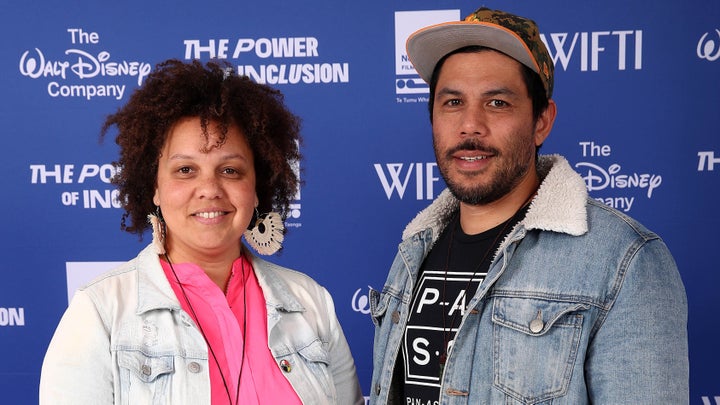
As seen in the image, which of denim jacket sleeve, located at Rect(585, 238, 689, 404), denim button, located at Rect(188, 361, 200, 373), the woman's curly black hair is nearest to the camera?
denim jacket sleeve, located at Rect(585, 238, 689, 404)

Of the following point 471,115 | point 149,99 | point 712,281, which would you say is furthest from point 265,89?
point 712,281

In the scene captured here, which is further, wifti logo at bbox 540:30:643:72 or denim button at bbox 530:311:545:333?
wifti logo at bbox 540:30:643:72

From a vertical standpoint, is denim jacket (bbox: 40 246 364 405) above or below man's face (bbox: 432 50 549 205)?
below

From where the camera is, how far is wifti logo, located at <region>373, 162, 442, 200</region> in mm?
2490

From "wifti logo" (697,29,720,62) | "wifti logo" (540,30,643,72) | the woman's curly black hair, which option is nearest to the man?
the woman's curly black hair

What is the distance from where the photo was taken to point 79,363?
1314mm

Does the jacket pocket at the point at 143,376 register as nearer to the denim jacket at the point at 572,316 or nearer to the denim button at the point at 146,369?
the denim button at the point at 146,369

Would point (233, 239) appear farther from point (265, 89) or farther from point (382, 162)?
point (382, 162)

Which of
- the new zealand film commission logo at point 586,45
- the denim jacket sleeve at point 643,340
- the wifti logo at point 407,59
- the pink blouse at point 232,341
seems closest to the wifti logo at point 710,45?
the new zealand film commission logo at point 586,45

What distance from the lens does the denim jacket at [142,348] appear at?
1315 mm

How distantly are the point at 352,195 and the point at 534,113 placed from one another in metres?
1.08

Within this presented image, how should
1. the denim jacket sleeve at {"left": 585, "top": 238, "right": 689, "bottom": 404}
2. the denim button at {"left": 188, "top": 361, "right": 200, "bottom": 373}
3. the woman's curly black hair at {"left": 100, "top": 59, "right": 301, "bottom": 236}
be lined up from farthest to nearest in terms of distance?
1. the woman's curly black hair at {"left": 100, "top": 59, "right": 301, "bottom": 236}
2. the denim button at {"left": 188, "top": 361, "right": 200, "bottom": 373}
3. the denim jacket sleeve at {"left": 585, "top": 238, "right": 689, "bottom": 404}

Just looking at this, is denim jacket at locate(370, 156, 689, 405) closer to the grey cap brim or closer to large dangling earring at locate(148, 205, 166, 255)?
the grey cap brim

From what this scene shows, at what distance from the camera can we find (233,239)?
1.53 meters
